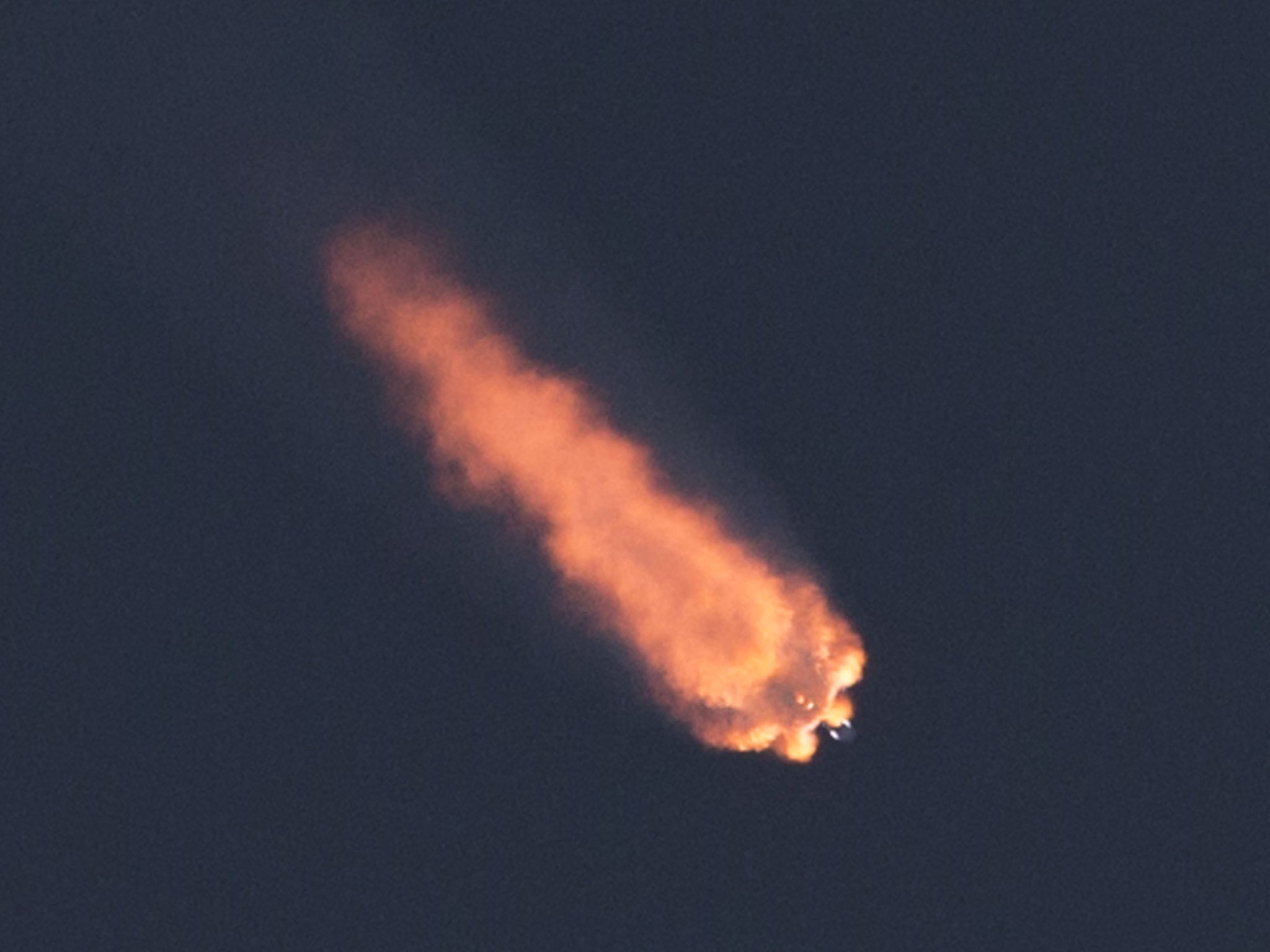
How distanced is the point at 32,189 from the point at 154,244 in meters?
2.77

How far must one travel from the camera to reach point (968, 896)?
25578mm

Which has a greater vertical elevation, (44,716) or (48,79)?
(48,79)

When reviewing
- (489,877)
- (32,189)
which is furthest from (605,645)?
(32,189)

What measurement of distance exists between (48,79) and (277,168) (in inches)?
196

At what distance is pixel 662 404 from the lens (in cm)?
2464

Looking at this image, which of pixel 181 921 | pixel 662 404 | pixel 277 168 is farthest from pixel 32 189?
pixel 181 921

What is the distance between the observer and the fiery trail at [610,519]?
23.8 metres

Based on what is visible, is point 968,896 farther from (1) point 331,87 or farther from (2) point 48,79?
(2) point 48,79

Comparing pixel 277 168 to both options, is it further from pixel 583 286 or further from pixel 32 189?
pixel 583 286

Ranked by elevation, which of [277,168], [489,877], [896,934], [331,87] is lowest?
[489,877]

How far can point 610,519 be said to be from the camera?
966 inches

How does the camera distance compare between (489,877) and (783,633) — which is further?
(489,877)

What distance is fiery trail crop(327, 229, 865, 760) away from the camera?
77.9 ft

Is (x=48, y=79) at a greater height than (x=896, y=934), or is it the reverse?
(x=48, y=79)
